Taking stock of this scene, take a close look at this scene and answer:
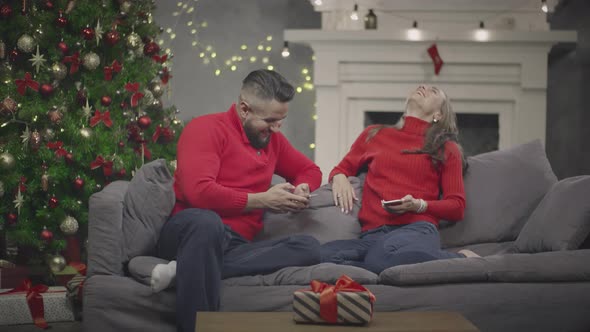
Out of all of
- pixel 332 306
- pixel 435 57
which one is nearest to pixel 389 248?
pixel 332 306

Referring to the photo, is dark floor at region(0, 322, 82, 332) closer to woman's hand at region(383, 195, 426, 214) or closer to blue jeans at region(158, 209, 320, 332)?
blue jeans at region(158, 209, 320, 332)

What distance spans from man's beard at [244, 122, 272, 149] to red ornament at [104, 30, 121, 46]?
1.39 metres

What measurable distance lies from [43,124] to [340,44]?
204 cm

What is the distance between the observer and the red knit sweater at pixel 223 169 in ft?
8.64

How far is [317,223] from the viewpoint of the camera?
304 centimetres

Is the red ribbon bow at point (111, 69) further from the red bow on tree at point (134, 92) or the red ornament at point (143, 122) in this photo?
the red ornament at point (143, 122)

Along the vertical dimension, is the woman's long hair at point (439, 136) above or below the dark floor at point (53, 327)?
above

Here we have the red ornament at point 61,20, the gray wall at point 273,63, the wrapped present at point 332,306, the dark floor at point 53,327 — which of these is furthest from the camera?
the gray wall at point 273,63

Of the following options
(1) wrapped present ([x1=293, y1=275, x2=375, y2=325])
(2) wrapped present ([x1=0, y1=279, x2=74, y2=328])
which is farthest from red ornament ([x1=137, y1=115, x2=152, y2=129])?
(1) wrapped present ([x1=293, y1=275, x2=375, y2=325])

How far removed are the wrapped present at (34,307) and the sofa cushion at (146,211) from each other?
3.01 ft

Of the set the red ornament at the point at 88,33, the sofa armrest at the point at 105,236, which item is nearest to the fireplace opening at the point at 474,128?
the red ornament at the point at 88,33

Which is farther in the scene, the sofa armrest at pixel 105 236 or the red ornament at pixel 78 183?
the red ornament at pixel 78 183

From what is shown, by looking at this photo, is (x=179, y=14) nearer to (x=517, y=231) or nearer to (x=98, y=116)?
(x=98, y=116)

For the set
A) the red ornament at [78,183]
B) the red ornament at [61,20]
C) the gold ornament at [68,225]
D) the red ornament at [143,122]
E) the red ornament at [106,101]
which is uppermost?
the red ornament at [61,20]
